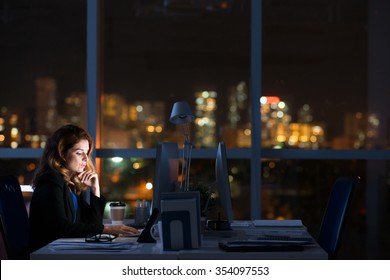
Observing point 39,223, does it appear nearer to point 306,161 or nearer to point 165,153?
point 165,153

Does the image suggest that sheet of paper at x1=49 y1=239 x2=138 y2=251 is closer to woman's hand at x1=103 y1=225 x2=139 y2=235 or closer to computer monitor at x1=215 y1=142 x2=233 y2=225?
woman's hand at x1=103 y1=225 x2=139 y2=235

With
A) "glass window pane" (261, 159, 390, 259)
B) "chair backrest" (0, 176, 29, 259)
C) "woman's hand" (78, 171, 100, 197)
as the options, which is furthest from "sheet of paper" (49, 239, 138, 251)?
"glass window pane" (261, 159, 390, 259)

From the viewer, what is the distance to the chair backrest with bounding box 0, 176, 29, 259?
3793 millimetres

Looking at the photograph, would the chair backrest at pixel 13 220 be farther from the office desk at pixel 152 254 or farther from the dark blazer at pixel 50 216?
the office desk at pixel 152 254

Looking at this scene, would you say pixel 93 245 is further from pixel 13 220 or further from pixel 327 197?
pixel 327 197

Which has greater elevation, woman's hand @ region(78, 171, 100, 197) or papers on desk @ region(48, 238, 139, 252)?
woman's hand @ region(78, 171, 100, 197)

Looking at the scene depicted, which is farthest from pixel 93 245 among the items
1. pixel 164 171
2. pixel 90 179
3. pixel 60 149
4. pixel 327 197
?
pixel 327 197

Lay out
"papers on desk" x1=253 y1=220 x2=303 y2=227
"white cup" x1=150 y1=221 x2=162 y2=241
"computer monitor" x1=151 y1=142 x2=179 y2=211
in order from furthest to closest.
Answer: "papers on desk" x1=253 y1=220 x2=303 y2=227 → "computer monitor" x1=151 y1=142 x2=179 y2=211 → "white cup" x1=150 y1=221 x2=162 y2=241

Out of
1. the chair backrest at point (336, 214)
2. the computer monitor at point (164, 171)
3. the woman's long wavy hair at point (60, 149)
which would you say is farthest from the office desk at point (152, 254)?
the woman's long wavy hair at point (60, 149)

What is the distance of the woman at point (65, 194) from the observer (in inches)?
145

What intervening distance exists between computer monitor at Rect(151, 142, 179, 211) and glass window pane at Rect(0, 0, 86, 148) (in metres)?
2.39

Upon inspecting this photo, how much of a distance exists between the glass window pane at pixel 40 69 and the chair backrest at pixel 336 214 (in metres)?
2.75
